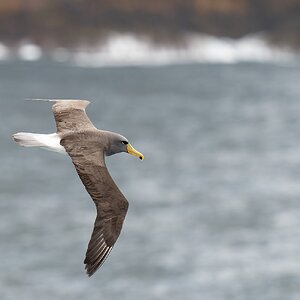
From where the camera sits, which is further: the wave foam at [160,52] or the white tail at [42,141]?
the wave foam at [160,52]

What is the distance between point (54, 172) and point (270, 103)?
2608 cm

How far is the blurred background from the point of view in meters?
35.3

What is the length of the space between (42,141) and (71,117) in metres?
1.27

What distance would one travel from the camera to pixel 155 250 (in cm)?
3806

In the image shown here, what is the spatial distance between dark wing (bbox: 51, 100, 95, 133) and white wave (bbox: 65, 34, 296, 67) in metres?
65.5

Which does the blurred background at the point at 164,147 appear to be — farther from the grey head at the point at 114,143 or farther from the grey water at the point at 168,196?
the grey head at the point at 114,143

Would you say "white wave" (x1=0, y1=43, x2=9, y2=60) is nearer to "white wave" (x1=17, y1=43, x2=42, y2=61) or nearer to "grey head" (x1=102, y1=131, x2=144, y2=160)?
"white wave" (x1=17, y1=43, x2=42, y2=61)

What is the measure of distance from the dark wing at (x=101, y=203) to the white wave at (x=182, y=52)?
67458mm

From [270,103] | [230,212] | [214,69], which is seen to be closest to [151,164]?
[230,212]

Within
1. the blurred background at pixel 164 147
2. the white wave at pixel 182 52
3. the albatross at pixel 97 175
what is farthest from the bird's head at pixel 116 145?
the white wave at pixel 182 52

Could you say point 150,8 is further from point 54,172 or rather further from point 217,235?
point 217,235

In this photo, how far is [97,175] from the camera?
415 inches

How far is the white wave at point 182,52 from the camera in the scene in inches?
3127

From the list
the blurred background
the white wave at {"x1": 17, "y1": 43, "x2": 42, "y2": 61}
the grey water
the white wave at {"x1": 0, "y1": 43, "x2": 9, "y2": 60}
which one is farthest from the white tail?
the white wave at {"x1": 0, "y1": 43, "x2": 9, "y2": 60}
